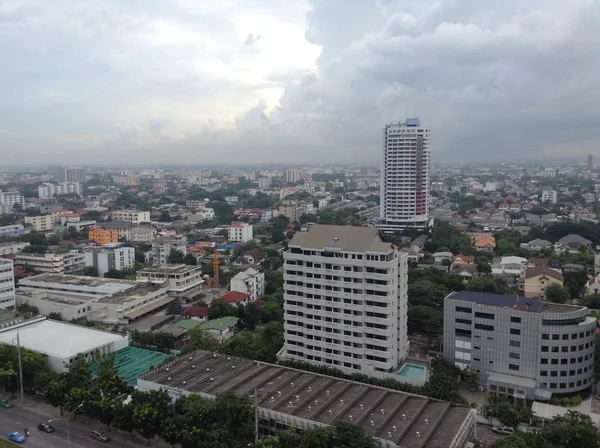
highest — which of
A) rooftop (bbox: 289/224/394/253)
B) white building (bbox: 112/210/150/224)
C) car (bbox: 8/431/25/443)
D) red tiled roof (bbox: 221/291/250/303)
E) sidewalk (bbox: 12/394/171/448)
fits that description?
rooftop (bbox: 289/224/394/253)

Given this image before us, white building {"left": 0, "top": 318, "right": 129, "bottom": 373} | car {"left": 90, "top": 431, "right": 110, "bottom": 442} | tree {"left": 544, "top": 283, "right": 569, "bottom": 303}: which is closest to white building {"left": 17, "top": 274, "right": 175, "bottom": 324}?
white building {"left": 0, "top": 318, "right": 129, "bottom": 373}

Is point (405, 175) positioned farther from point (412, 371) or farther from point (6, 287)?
point (6, 287)

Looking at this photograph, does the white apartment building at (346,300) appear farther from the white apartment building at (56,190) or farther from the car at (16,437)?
the white apartment building at (56,190)

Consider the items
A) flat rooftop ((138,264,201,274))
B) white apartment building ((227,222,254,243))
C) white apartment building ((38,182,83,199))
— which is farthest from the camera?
white apartment building ((38,182,83,199))

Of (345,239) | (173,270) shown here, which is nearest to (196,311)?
(173,270)

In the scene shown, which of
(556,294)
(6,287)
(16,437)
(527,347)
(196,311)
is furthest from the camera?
(556,294)

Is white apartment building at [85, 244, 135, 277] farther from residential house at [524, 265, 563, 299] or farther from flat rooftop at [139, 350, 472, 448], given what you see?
residential house at [524, 265, 563, 299]

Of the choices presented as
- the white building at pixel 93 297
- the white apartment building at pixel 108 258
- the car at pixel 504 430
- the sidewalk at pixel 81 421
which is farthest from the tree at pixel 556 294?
the white apartment building at pixel 108 258
